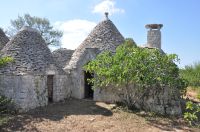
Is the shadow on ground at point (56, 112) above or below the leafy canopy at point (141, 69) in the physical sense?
below

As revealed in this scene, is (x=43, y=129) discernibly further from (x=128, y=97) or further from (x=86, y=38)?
(x=86, y=38)

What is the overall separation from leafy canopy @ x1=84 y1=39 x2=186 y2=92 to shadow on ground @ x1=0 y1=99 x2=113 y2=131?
4.45 ft

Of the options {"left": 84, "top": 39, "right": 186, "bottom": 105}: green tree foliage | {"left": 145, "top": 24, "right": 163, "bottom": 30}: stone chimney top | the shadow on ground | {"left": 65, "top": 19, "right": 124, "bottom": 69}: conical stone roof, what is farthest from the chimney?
the shadow on ground

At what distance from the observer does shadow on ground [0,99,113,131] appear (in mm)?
10891

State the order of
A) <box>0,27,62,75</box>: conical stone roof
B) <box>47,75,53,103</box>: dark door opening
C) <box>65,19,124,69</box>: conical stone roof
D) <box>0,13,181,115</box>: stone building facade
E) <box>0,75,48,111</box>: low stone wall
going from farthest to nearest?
<box>65,19,124,69</box>: conical stone roof, <box>47,75,53,103</box>: dark door opening, <box>0,27,62,75</box>: conical stone roof, <box>0,13,181,115</box>: stone building facade, <box>0,75,48,111</box>: low stone wall

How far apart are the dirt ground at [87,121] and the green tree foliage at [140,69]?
4.54 feet

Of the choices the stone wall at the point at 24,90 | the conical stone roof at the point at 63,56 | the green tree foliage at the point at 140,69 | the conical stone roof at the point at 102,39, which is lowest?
the stone wall at the point at 24,90

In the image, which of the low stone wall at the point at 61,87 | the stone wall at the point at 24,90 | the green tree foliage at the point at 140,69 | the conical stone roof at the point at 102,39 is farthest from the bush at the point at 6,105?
the conical stone roof at the point at 102,39

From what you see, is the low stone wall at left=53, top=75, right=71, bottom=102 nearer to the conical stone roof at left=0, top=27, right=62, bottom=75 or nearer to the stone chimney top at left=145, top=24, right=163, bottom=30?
the conical stone roof at left=0, top=27, right=62, bottom=75

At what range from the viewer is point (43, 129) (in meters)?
10.6

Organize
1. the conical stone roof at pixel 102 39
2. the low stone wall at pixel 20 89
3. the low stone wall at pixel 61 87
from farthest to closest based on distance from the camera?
the conical stone roof at pixel 102 39 < the low stone wall at pixel 61 87 < the low stone wall at pixel 20 89

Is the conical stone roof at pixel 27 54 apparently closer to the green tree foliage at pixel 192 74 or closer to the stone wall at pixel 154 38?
the stone wall at pixel 154 38

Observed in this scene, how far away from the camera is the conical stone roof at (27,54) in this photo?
42.0ft

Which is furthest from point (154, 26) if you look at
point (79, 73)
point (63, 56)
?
point (79, 73)
